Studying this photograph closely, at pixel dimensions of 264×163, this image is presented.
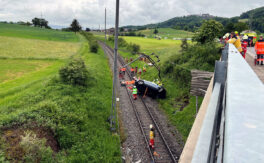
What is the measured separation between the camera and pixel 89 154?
32.1 ft

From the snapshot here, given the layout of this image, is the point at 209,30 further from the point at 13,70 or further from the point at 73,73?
the point at 13,70

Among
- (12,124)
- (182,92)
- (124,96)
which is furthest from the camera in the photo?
(124,96)

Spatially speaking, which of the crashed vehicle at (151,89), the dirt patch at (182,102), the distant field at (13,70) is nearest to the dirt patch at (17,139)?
the dirt patch at (182,102)

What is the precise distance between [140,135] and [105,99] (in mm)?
6018

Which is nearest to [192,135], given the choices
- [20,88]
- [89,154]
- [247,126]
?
[247,126]

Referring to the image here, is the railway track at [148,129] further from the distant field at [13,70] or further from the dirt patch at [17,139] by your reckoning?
the distant field at [13,70]

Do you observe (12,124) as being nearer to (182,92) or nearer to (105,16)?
(182,92)

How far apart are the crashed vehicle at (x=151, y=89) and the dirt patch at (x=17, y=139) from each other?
35.9ft

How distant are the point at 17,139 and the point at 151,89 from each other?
496 inches

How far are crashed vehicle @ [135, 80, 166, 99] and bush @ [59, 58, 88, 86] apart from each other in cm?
573

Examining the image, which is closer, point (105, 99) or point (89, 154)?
point (89, 154)

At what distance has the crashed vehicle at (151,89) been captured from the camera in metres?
18.2

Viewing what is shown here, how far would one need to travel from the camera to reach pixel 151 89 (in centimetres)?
1852

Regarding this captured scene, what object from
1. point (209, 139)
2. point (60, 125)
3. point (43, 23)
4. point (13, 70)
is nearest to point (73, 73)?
point (60, 125)
